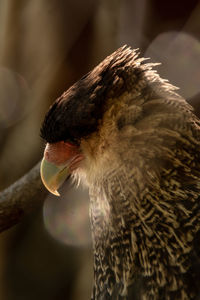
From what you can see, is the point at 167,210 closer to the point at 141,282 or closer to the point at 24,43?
the point at 141,282

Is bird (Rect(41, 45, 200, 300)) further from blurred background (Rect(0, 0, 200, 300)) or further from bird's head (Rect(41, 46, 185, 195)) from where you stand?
blurred background (Rect(0, 0, 200, 300))

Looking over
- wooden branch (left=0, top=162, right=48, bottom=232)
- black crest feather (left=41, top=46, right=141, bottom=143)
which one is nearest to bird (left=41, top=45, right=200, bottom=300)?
black crest feather (left=41, top=46, right=141, bottom=143)

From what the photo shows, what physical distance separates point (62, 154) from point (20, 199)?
54 centimetres

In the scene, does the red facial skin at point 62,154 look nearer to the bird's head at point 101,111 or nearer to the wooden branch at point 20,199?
the bird's head at point 101,111

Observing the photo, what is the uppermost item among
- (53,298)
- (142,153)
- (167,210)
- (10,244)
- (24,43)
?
(24,43)

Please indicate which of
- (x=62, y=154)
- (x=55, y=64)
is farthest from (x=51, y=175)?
(x=55, y=64)

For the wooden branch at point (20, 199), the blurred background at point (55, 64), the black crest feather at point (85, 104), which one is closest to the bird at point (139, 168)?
the black crest feather at point (85, 104)

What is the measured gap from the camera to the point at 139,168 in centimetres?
197

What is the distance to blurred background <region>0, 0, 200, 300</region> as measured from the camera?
154 inches

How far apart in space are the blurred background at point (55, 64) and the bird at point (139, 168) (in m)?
1.74

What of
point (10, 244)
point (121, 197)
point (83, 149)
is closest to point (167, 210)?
point (121, 197)

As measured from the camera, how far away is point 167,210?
193 centimetres

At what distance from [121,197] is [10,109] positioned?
265 cm

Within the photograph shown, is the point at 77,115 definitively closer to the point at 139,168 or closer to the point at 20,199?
the point at 139,168
